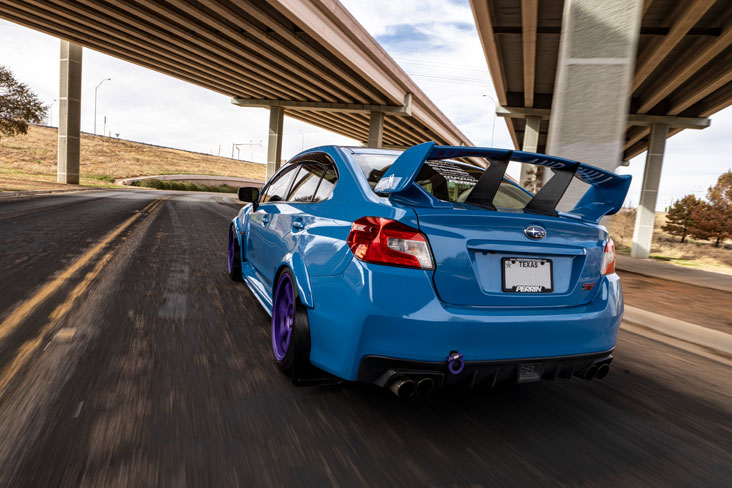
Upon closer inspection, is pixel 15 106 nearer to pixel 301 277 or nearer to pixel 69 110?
pixel 69 110

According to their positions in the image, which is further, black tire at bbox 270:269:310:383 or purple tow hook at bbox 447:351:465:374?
black tire at bbox 270:269:310:383

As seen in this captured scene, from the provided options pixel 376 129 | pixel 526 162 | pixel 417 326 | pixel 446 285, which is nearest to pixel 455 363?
pixel 417 326

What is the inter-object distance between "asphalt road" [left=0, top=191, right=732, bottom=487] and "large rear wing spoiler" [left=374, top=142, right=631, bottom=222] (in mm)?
1185

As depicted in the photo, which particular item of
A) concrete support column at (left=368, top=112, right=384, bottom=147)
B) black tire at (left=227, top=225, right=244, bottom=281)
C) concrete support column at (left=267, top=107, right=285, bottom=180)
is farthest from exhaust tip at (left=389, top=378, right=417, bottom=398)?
concrete support column at (left=267, top=107, right=285, bottom=180)

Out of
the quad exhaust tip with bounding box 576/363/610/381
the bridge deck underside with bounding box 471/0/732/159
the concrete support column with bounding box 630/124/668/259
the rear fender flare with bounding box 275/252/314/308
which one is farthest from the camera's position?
the concrete support column with bounding box 630/124/668/259

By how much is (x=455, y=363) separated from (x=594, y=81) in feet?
24.0

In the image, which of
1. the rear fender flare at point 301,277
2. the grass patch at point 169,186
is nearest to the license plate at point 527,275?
the rear fender flare at point 301,277

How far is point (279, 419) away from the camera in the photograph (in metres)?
2.42

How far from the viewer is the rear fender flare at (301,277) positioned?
2682 mm

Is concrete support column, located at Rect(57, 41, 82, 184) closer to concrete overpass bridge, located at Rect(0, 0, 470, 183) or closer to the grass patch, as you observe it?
concrete overpass bridge, located at Rect(0, 0, 470, 183)

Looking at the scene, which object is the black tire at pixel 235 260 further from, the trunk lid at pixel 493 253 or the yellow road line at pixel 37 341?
the trunk lid at pixel 493 253

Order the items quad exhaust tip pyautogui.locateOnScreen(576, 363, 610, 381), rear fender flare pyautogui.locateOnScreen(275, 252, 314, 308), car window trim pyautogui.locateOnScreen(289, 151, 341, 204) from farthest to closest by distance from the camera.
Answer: car window trim pyautogui.locateOnScreen(289, 151, 341, 204), rear fender flare pyautogui.locateOnScreen(275, 252, 314, 308), quad exhaust tip pyautogui.locateOnScreen(576, 363, 610, 381)

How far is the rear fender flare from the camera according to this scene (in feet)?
8.80

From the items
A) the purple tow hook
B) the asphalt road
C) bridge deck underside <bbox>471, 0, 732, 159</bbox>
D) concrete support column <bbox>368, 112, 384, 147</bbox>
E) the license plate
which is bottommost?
the asphalt road
